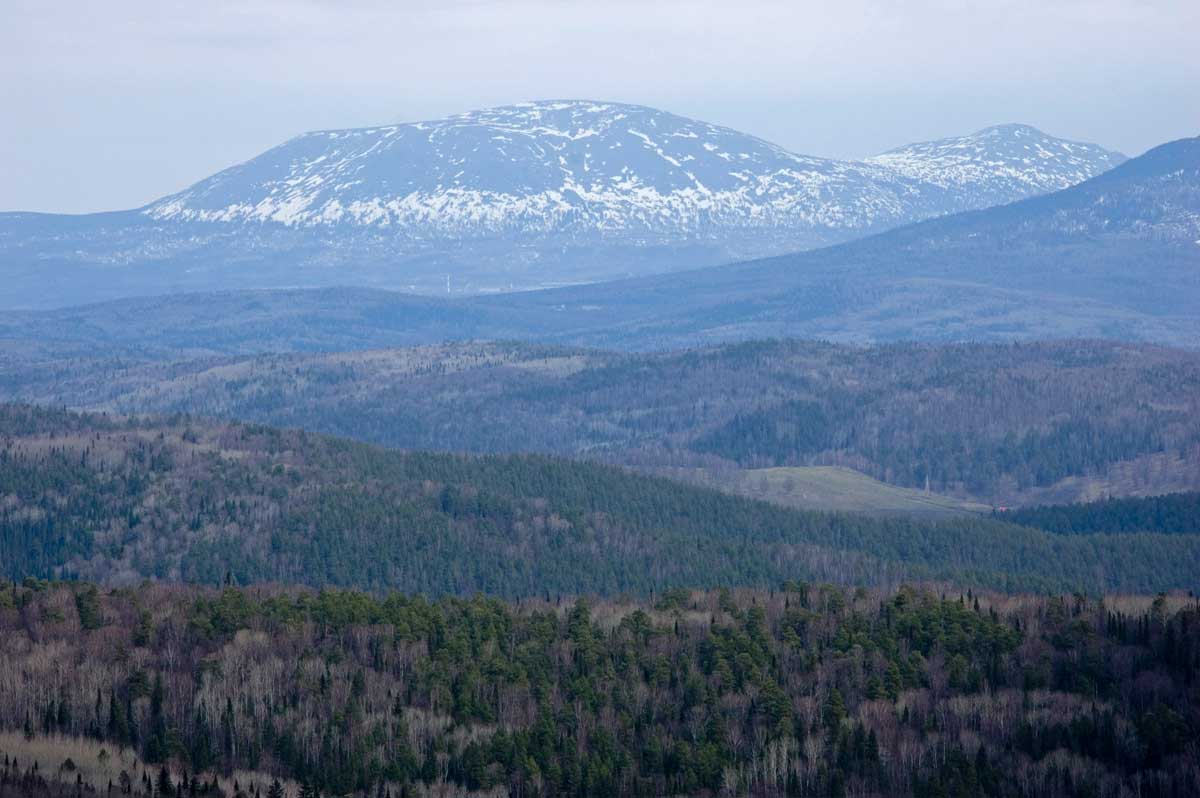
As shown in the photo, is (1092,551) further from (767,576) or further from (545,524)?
(545,524)

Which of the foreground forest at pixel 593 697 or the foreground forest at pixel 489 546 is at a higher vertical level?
the foreground forest at pixel 593 697

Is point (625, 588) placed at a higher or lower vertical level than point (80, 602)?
lower

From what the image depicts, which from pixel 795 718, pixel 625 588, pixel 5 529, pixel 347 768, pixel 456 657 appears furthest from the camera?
pixel 5 529

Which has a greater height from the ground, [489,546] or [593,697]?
[593,697]

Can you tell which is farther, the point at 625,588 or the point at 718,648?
the point at 625,588

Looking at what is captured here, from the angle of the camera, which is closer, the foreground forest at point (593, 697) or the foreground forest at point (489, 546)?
the foreground forest at point (593, 697)

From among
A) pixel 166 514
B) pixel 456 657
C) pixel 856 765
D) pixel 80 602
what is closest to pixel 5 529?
pixel 166 514

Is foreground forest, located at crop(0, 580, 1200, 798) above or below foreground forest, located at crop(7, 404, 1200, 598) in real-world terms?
above

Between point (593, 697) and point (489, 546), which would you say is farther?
point (489, 546)
